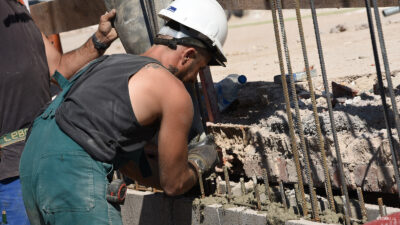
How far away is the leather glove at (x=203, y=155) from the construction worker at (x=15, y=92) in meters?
0.99

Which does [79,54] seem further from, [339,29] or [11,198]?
[339,29]

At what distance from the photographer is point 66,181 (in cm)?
270

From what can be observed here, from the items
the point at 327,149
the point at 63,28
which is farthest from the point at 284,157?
the point at 63,28

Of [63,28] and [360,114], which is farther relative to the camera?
[63,28]

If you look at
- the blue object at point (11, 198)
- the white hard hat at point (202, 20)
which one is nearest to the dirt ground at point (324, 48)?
the white hard hat at point (202, 20)

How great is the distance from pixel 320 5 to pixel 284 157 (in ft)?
3.70

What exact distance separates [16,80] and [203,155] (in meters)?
1.21

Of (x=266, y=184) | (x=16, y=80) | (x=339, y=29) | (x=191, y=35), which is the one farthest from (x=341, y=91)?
(x=339, y=29)

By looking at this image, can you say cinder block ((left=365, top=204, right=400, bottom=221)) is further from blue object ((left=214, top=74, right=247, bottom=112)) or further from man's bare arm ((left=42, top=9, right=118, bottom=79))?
blue object ((left=214, top=74, right=247, bottom=112))

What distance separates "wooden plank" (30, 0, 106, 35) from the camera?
5.54 metres

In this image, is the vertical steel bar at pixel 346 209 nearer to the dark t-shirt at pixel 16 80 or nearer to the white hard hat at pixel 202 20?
the white hard hat at pixel 202 20

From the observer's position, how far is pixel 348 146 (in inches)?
140

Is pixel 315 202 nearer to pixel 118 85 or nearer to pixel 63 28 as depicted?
pixel 118 85

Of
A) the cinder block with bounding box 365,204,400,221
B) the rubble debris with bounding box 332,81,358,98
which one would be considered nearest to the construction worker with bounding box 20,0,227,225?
the cinder block with bounding box 365,204,400,221
